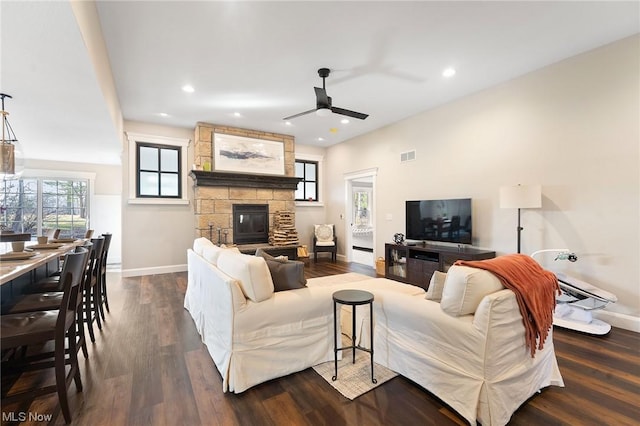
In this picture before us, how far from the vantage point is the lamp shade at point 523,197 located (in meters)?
3.55

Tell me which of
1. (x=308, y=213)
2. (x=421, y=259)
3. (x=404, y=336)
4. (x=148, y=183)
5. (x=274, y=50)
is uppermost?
(x=274, y=50)

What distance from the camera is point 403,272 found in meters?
5.19

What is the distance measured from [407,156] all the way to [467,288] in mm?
4243

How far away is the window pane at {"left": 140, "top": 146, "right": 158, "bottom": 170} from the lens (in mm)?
5820

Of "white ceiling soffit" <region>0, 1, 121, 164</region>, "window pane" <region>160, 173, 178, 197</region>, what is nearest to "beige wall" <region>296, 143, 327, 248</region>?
"window pane" <region>160, 173, 178, 197</region>

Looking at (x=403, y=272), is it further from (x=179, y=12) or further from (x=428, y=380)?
(x=179, y=12)

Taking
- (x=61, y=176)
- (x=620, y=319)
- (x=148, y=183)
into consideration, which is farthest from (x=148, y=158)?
(x=620, y=319)

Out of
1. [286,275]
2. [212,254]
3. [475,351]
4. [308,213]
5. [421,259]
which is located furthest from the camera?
[308,213]

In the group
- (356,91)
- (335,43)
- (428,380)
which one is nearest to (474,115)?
(356,91)

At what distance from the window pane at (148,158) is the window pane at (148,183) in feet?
0.46

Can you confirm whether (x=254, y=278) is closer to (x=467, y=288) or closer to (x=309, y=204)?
(x=467, y=288)

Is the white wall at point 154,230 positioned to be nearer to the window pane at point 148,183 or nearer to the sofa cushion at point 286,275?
the window pane at point 148,183

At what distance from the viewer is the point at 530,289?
1.88 m

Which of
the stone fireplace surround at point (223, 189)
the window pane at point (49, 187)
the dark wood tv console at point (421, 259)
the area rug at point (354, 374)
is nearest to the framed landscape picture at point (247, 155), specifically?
the stone fireplace surround at point (223, 189)
